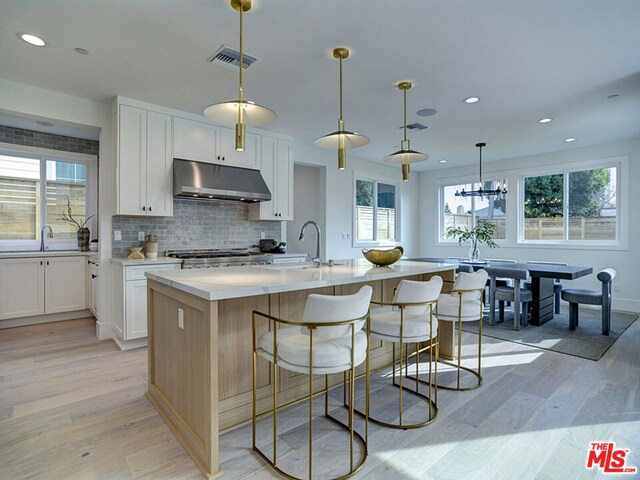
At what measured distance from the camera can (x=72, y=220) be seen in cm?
Result: 507

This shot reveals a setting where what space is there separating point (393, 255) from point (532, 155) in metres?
5.01

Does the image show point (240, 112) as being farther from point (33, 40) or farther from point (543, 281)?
point (543, 281)

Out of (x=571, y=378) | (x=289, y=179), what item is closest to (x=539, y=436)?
(x=571, y=378)

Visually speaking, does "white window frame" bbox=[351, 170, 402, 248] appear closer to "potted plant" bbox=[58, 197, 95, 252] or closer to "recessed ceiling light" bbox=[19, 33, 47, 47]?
"potted plant" bbox=[58, 197, 95, 252]

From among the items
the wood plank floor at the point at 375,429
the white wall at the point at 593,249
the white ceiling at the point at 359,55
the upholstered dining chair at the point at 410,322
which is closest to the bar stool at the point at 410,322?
the upholstered dining chair at the point at 410,322

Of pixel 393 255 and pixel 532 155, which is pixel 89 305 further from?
pixel 532 155

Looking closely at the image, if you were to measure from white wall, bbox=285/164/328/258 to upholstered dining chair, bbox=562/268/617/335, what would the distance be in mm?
3687

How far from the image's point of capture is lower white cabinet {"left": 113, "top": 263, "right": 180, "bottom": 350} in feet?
11.5

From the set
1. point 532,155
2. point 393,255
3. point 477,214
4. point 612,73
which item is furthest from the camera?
point 477,214

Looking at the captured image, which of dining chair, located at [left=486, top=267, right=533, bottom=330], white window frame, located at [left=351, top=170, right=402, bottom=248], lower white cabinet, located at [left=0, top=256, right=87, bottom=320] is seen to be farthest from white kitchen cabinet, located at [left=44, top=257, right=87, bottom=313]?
dining chair, located at [left=486, top=267, right=533, bottom=330]

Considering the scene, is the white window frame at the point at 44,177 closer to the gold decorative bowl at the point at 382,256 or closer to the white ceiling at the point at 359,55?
the white ceiling at the point at 359,55

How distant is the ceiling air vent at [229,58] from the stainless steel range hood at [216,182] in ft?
4.73

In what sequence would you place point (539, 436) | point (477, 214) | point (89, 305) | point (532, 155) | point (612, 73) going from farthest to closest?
point (477, 214) → point (532, 155) → point (89, 305) → point (612, 73) → point (539, 436)

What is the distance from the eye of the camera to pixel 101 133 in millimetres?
3904
